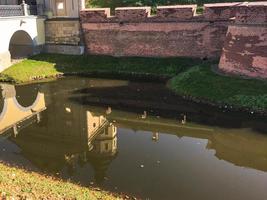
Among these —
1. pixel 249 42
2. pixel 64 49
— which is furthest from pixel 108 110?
pixel 64 49

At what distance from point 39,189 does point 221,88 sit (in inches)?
387

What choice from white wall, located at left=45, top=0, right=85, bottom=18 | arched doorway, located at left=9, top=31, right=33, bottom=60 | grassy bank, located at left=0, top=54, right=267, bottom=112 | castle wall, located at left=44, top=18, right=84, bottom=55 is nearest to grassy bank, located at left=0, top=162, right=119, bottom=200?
grassy bank, located at left=0, top=54, right=267, bottom=112

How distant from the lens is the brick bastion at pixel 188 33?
627 inches

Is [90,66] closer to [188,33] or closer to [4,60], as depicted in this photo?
[4,60]

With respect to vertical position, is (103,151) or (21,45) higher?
(21,45)

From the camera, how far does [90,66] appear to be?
2136 cm

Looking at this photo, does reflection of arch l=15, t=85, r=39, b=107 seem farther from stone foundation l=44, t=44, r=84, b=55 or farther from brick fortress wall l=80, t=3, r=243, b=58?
brick fortress wall l=80, t=3, r=243, b=58

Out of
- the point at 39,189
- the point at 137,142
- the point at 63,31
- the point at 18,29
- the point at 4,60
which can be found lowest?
the point at 137,142

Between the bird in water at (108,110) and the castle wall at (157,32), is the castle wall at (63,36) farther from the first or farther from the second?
the bird in water at (108,110)

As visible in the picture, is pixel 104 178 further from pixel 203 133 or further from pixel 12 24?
pixel 12 24

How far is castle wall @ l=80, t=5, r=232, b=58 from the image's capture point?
64.4ft

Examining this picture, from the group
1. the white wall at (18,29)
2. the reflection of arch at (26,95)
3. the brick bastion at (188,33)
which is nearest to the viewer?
the brick bastion at (188,33)

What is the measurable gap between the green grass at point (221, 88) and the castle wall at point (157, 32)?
9.24ft

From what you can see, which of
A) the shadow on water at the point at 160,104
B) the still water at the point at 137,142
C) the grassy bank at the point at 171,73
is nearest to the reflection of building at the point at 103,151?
the still water at the point at 137,142
